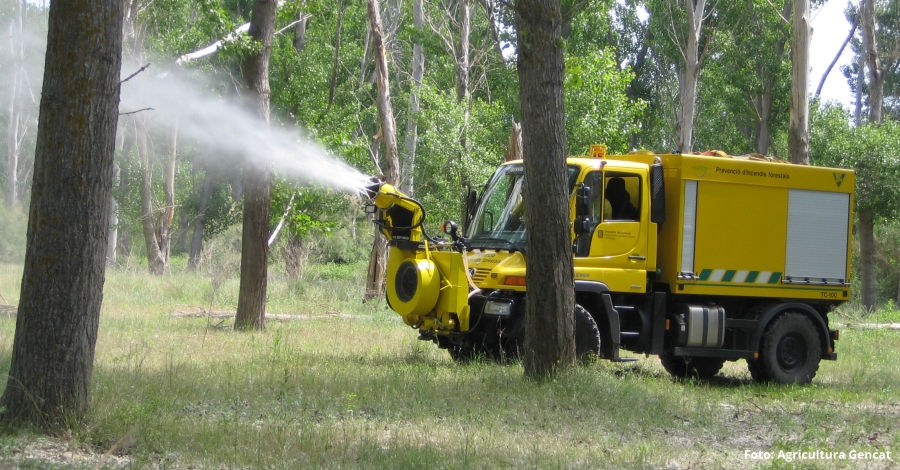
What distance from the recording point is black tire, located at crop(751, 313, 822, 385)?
12117 millimetres

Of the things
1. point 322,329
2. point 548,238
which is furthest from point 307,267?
point 548,238

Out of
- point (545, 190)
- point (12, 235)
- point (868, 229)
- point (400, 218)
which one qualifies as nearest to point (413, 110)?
point (868, 229)

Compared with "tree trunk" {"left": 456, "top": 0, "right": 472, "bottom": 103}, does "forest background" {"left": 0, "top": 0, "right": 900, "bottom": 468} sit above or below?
below

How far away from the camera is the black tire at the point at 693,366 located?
12898mm

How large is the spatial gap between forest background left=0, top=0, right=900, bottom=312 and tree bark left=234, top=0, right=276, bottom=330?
0.37 m

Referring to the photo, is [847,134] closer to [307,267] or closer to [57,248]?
[307,267]

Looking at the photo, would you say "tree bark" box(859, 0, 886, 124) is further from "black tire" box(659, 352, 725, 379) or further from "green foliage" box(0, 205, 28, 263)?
"green foliage" box(0, 205, 28, 263)

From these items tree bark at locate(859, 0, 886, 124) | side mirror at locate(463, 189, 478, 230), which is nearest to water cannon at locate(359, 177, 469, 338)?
side mirror at locate(463, 189, 478, 230)

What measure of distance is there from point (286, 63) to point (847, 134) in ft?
60.0

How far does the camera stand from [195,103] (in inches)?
595

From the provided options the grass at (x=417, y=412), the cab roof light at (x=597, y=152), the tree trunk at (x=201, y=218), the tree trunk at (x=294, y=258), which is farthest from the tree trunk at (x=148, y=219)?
the cab roof light at (x=597, y=152)

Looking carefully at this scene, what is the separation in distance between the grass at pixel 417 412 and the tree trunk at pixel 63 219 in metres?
0.37

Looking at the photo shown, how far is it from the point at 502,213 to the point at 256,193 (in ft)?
16.7

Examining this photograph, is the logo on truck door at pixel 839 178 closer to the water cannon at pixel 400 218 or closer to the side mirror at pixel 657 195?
the side mirror at pixel 657 195
